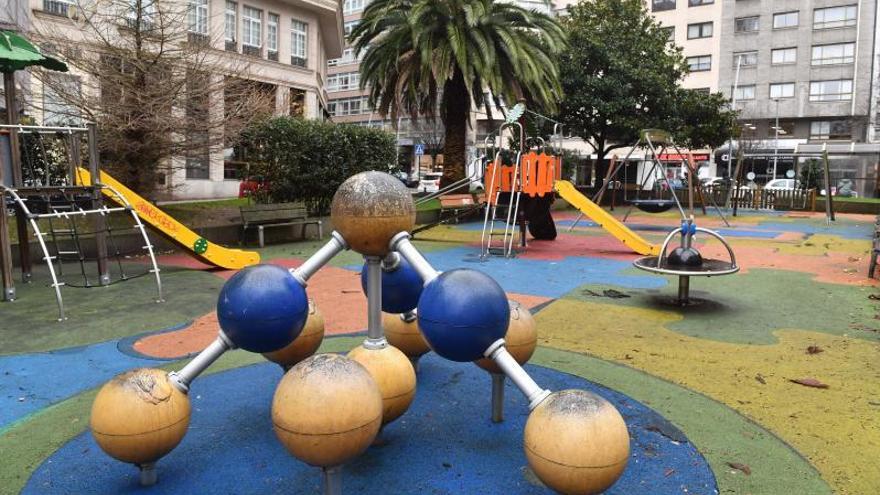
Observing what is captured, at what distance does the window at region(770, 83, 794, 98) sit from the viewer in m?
54.4

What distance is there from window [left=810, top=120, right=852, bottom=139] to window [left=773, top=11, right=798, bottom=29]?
8.84 metres

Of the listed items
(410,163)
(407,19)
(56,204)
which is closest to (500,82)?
(407,19)

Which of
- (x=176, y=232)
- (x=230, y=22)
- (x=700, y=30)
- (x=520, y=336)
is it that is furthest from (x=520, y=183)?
(x=700, y=30)

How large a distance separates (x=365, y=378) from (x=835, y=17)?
62.9m

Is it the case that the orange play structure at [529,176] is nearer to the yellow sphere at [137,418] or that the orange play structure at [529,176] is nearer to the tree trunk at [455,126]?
the tree trunk at [455,126]

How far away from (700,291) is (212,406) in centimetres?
730

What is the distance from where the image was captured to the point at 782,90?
180ft

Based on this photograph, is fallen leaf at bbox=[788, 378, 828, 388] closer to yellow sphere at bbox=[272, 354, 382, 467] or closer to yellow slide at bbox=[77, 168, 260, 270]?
yellow sphere at bbox=[272, 354, 382, 467]

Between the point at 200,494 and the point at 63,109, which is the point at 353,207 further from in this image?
the point at 63,109

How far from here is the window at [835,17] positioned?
51.5 metres

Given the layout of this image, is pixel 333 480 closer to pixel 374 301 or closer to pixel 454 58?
pixel 374 301

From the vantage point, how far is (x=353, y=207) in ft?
11.6

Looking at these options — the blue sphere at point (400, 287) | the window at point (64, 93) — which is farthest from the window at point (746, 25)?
the blue sphere at point (400, 287)

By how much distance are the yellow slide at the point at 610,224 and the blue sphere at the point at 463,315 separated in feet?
33.2
